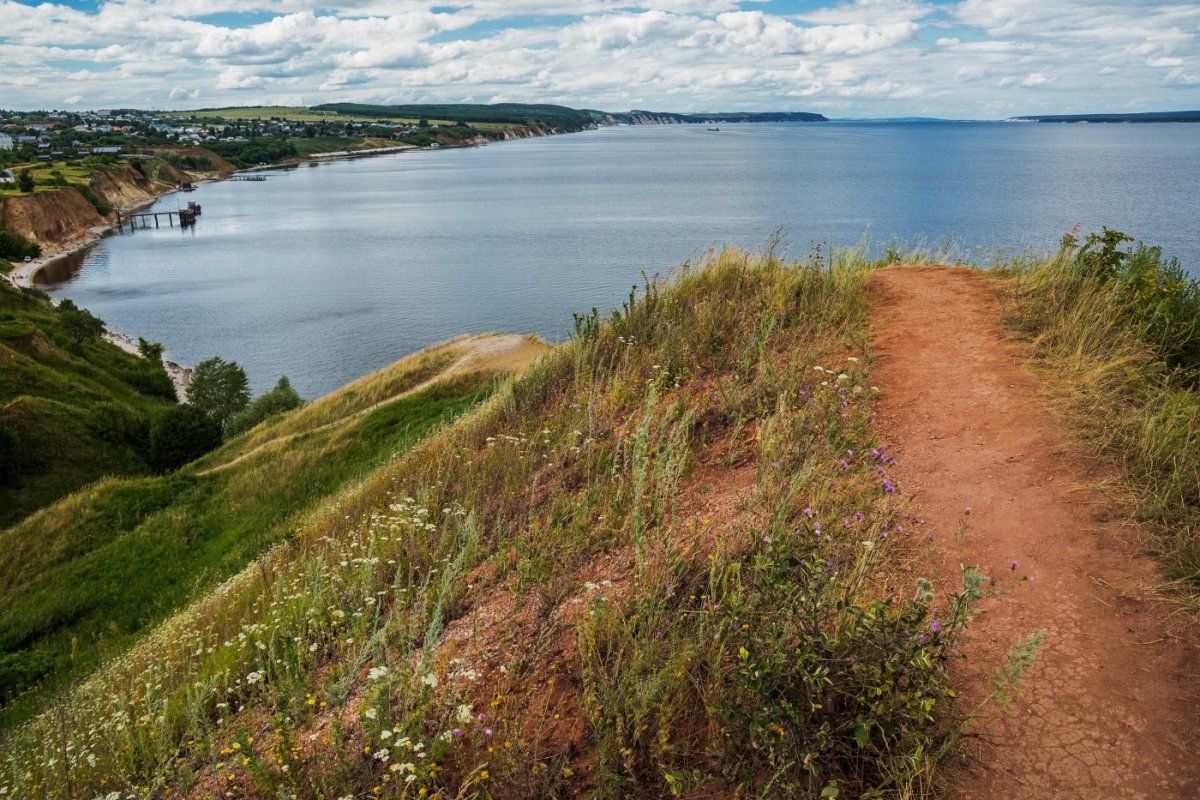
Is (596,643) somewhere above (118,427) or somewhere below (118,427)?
above

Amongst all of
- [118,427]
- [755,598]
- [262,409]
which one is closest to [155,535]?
[262,409]

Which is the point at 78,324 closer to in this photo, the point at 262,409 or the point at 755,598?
the point at 262,409

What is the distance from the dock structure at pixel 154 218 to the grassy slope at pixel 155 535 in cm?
9686

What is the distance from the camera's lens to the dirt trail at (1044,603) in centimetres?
367

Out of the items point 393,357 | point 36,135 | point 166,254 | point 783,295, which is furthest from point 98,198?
point 783,295

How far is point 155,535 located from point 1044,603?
63.1 ft

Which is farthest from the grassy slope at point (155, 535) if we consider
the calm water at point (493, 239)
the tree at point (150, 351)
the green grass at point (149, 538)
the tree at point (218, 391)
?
the tree at point (150, 351)

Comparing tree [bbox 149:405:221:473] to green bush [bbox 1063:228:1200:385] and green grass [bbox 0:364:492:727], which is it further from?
green bush [bbox 1063:228:1200:385]

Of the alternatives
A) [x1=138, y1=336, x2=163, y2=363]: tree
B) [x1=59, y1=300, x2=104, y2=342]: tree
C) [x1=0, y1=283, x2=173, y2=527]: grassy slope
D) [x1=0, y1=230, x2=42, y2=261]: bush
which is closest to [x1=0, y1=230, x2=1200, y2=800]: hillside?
[x1=0, y1=283, x2=173, y2=527]: grassy slope

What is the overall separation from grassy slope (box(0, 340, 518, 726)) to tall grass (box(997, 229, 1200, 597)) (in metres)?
11.5

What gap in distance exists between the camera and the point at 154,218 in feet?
371

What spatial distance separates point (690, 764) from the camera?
3.95 m

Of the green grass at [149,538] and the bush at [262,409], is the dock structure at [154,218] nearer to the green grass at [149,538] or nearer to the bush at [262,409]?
the bush at [262,409]

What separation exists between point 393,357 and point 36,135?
209m
